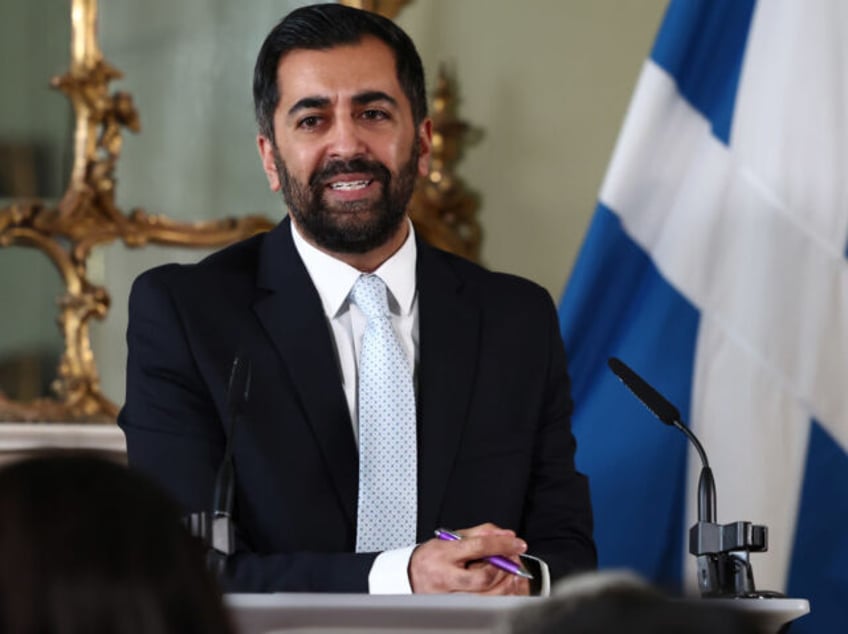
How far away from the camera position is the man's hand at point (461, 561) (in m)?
2.06

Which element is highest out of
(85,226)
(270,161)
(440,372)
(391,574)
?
(270,161)

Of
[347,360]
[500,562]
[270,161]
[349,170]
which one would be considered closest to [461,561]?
[500,562]

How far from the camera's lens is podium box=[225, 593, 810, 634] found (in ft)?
5.21

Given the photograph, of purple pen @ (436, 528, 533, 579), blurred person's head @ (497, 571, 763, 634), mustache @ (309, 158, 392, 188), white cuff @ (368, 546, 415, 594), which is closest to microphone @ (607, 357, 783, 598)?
purple pen @ (436, 528, 533, 579)

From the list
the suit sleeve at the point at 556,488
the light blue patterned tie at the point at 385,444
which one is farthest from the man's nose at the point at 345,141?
the suit sleeve at the point at 556,488

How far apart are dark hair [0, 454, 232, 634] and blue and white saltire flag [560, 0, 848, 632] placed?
2641mm

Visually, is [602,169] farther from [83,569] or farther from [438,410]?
[83,569]

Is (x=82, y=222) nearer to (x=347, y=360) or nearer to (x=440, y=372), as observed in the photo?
(x=347, y=360)

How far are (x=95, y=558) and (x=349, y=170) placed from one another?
6.42 feet

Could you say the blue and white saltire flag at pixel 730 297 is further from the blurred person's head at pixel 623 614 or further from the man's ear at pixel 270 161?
the blurred person's head at pixel 623 614

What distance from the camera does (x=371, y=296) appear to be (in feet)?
8.40

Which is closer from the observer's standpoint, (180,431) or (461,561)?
(461,561)

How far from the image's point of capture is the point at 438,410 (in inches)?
98.0

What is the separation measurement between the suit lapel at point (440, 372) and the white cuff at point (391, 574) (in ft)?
0.97
